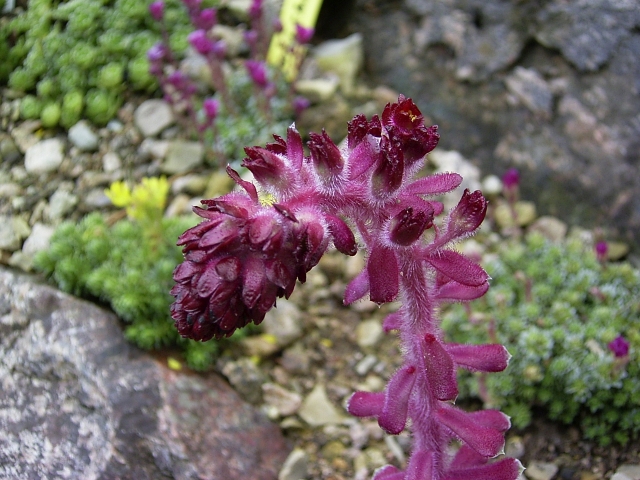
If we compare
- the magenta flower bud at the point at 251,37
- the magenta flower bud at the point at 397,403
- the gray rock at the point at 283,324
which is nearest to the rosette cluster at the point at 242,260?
the magenta flower bud at the point at 397,403

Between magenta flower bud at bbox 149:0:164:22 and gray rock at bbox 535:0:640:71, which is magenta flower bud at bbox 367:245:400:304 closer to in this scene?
gray rock at bbox 535:0:640:71

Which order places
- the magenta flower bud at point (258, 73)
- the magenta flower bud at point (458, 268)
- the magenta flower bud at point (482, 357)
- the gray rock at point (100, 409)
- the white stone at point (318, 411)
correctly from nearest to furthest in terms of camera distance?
1. the magenta flower bud at point (458, 268)
2. the magenta flower bud at point (482, 357)
3. the gray rock at point (100, 409)
4. the white stone at point (318, 411)
5. the magenta flower bud at point (258, 73)

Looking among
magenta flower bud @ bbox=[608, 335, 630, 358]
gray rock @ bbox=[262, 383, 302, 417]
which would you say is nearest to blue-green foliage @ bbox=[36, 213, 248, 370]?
gray rock @ bbox=[262, 383, 302, 417]

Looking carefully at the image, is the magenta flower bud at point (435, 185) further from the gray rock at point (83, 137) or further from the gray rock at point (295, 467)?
the gray rock at point (83, 137)

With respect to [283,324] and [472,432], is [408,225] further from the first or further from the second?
[283,324]

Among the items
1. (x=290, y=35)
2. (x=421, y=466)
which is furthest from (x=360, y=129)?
(x=290, y=35)

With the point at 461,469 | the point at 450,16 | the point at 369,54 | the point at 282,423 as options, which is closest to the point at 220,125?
the point at 369,54

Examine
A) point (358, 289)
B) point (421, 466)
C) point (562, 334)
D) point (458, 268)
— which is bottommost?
point (562, 334)
